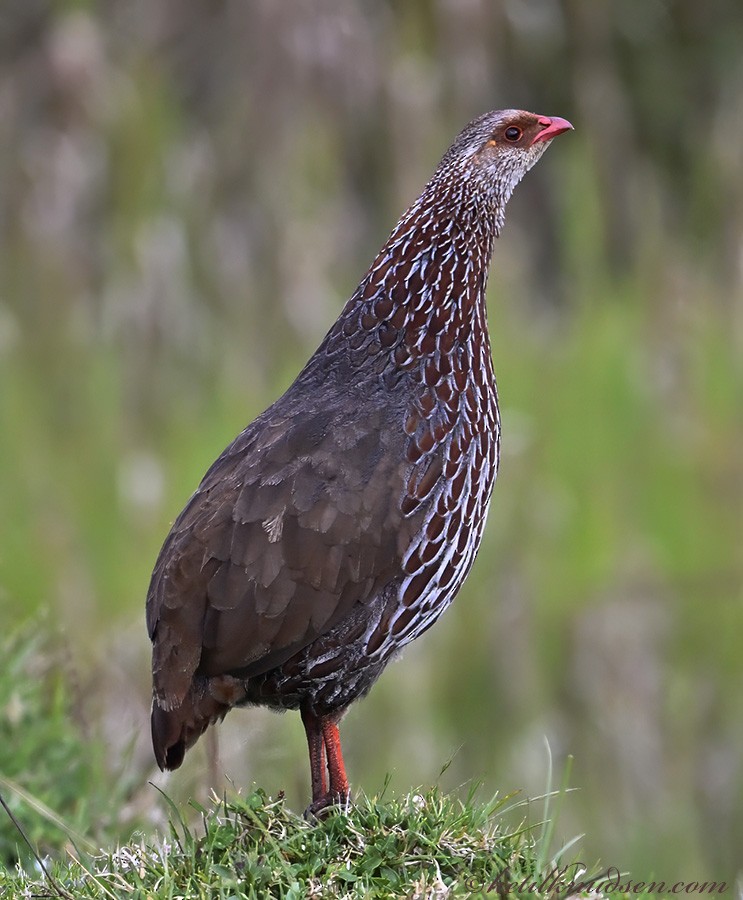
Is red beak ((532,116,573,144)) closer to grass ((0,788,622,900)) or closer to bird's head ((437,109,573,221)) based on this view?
bird's head ((437,109,573,221))

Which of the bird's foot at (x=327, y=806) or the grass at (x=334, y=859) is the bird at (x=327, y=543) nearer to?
the bird's foot at (x=327, y=806)

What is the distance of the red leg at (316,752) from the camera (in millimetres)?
4570

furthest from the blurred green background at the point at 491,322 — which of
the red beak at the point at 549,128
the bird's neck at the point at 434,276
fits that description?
the bird's neck at the point at 434,276

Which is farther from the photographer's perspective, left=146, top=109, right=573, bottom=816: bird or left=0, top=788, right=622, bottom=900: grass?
left=146, top=109, right=573, bottom=816: bird

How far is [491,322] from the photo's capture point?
35.0 feet

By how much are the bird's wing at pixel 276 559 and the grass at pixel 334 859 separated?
45 centimetres

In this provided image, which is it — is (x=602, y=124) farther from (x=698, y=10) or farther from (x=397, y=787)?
(x=397, y=787)

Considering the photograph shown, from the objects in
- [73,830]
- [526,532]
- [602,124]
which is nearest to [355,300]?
[73,830]

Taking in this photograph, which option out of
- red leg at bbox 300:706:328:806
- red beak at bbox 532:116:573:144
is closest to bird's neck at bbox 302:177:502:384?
red beak at bbox 532:116:573:144

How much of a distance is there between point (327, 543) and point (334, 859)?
92 centimetres

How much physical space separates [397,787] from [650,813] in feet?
6.44

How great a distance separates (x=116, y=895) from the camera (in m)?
3.89

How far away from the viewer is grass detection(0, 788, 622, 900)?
387 cm

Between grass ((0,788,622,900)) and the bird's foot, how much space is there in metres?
0.04
